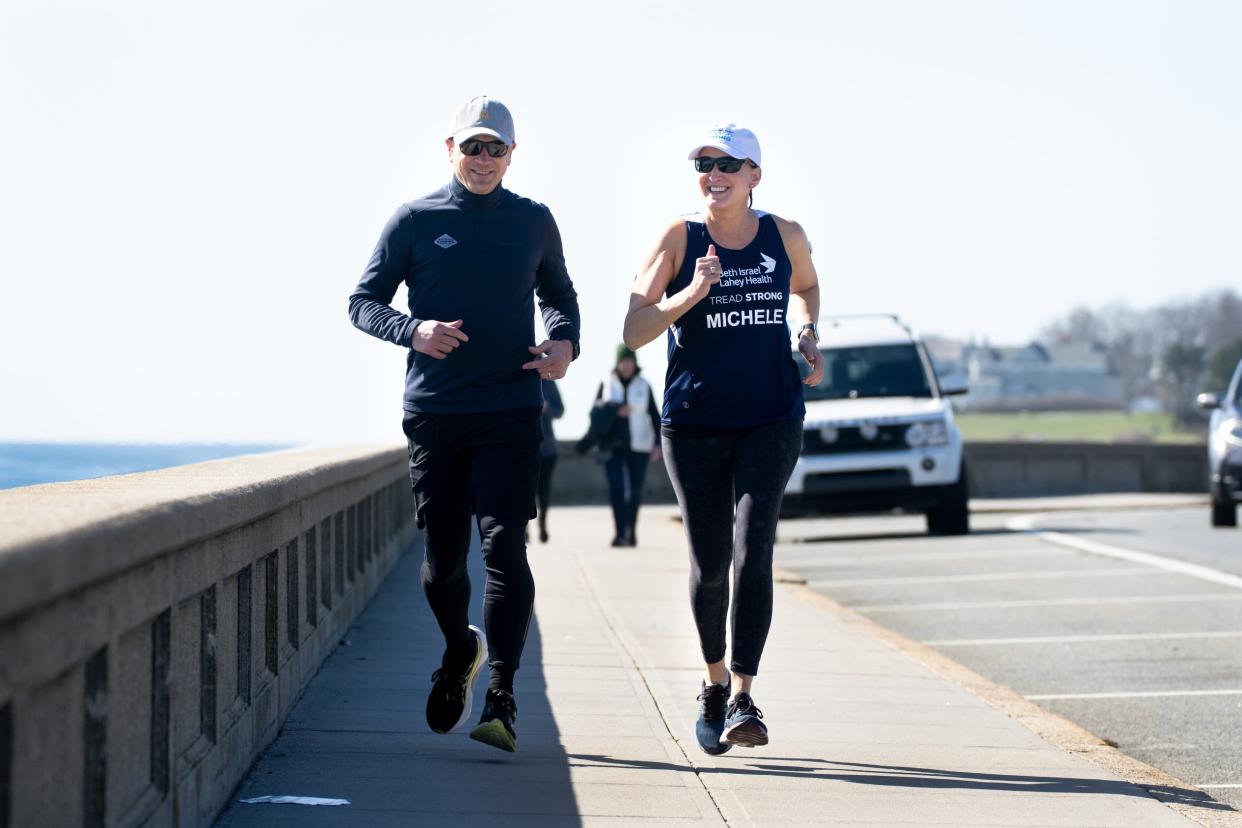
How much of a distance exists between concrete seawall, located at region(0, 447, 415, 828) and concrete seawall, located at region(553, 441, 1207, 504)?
25901 mm

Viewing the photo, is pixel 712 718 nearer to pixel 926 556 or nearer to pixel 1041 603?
pixel 1041 603

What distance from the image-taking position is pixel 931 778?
20.4 feet

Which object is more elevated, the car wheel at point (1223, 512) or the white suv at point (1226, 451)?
the white suv at point (1226, 451)

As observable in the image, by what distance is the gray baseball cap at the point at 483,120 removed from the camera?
6.19 meters

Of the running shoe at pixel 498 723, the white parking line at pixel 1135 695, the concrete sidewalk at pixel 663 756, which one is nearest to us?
the concrete sidewalk at pixel 663 756

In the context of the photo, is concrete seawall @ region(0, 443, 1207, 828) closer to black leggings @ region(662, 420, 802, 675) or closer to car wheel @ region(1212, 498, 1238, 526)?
black leggings @ region(662, 420, 802, 675)

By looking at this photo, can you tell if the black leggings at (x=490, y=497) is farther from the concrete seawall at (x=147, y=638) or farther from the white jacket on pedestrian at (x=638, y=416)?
the white jacket on pedestrian at (x=638, y=416)

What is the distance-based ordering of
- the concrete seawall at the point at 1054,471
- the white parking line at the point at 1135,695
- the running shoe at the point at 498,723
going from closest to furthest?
the running shoe at the point at 498,723
the white parking line at the point at 1135,695
the concrete seawall at the point at 1054,471

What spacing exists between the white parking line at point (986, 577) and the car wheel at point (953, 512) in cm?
418

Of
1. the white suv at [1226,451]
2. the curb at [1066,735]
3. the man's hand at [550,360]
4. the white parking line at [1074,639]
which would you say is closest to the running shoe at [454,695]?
the man's hand at [550,360]

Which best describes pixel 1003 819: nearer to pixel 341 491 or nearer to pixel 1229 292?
pixel 341 491

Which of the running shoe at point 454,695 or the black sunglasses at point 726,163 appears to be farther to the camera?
the black sunglasses at point 726,163

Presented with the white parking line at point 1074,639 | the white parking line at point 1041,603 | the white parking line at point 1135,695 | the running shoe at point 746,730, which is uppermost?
the running shoe at point 746,730

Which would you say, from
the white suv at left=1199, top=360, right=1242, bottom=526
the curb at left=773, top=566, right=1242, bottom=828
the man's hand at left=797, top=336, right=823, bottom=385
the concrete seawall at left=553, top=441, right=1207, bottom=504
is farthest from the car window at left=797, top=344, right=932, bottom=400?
the man's hand at left=797, top=336, right=823, bottom=385
